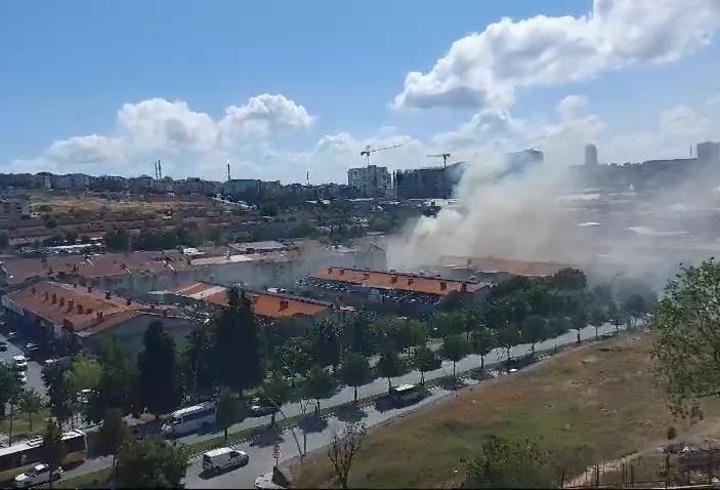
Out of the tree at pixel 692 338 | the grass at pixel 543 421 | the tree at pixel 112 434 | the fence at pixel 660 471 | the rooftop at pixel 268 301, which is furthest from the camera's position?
the rooftop at pixel 268 301

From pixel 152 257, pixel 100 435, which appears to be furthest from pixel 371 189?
pixel 100 435

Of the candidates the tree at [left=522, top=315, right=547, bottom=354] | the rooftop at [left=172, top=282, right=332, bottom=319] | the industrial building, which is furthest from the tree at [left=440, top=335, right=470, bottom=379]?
the industrial building

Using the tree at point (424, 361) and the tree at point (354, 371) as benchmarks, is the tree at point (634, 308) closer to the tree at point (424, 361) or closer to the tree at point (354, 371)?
the tree at point (424, 361)

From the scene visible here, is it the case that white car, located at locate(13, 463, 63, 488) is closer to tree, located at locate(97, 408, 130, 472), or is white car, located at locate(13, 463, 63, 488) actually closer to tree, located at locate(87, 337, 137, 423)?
tree, located at locate(97, 408, 130, 472)

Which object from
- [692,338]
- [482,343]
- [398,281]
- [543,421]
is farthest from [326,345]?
[692,338]

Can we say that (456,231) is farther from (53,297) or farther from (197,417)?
(197,417)

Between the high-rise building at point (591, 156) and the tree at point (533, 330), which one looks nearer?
the tree at point (533, 330)

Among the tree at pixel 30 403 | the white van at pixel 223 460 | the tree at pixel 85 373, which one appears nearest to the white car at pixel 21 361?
the tree at pixel 85 373
